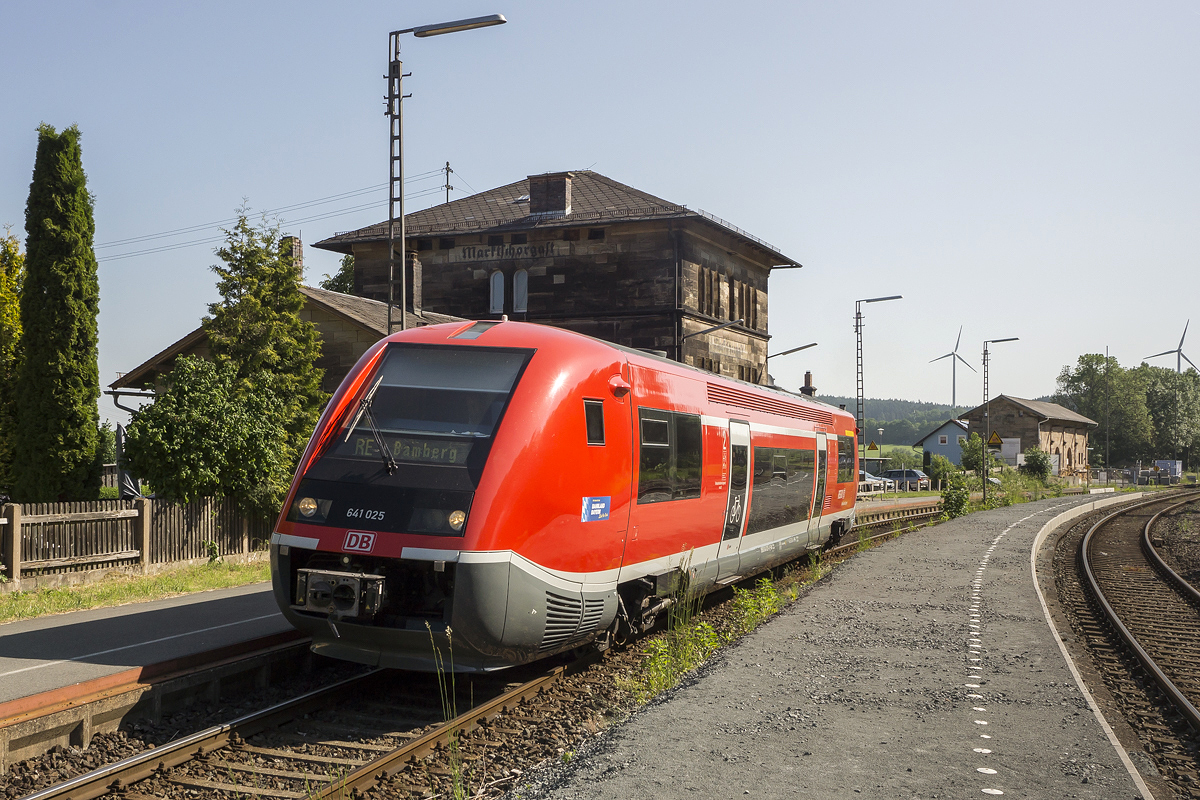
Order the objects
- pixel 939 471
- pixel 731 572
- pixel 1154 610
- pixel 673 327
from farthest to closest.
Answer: pixel 939 471
pixel 673 327
pixel 1154 610
pixel 731 572

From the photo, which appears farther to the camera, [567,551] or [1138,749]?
[567,551]

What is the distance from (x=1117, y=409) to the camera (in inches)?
4552

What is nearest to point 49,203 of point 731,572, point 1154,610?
point 731,572

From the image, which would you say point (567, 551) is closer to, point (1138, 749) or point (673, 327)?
point (1138, 749)

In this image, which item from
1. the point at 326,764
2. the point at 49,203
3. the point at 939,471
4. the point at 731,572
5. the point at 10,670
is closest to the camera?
the point at 326,764

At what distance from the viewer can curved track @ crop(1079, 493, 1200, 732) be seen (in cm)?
1090

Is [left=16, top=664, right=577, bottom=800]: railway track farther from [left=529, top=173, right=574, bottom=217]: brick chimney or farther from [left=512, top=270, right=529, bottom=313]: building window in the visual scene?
[left=529, top=173, right=574, bottom=217]: brick chimney

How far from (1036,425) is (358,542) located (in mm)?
82888

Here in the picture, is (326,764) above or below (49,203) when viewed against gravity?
below

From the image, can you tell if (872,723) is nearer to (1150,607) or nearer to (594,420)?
(594,420)

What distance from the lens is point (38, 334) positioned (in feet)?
59.9

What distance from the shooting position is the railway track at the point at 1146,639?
8.43 m

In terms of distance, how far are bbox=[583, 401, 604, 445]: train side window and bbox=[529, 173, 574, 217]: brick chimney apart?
32.0 m

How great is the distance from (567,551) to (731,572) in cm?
509
